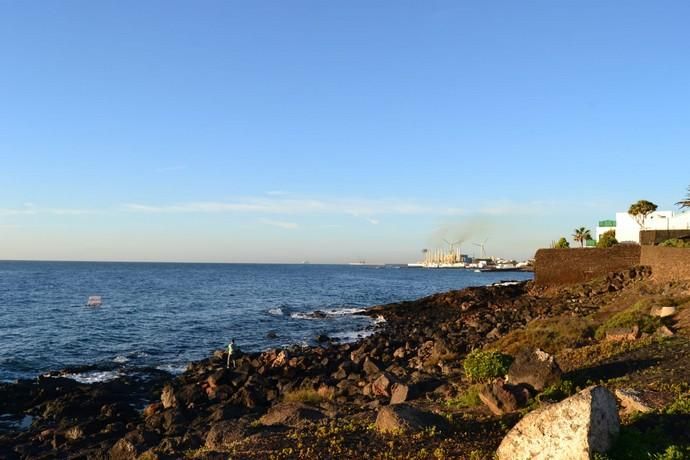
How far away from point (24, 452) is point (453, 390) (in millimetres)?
11842

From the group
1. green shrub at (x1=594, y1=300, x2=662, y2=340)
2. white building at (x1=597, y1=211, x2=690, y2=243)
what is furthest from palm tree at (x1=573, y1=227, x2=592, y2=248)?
green shrub at (x1=594, y1=300, x2=662, y2=340)

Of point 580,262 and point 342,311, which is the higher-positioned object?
point 580,262

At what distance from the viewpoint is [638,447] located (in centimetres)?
850

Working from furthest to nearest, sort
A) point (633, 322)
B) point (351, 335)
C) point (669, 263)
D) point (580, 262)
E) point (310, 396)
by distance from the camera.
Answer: point (580, 262)
point (351, 335)
point (669, 263)
point (633, 322)
point (310, 396)

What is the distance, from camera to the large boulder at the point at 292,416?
12.7 m

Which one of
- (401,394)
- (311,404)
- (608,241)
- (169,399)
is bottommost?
(169,399)

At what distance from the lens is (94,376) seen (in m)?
25.6

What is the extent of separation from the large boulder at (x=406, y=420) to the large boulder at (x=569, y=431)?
2034 mm

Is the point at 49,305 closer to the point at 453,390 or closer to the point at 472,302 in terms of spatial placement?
the point at 472,302

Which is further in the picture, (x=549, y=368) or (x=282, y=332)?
(x=282, y=332)

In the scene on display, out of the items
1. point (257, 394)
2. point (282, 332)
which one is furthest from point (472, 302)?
point (257, 394)

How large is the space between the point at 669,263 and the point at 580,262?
52.8 feet

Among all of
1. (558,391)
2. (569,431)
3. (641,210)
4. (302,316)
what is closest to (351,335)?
(302,316)

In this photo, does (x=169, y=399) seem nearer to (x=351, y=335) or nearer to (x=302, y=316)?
(x=351, y=335)
